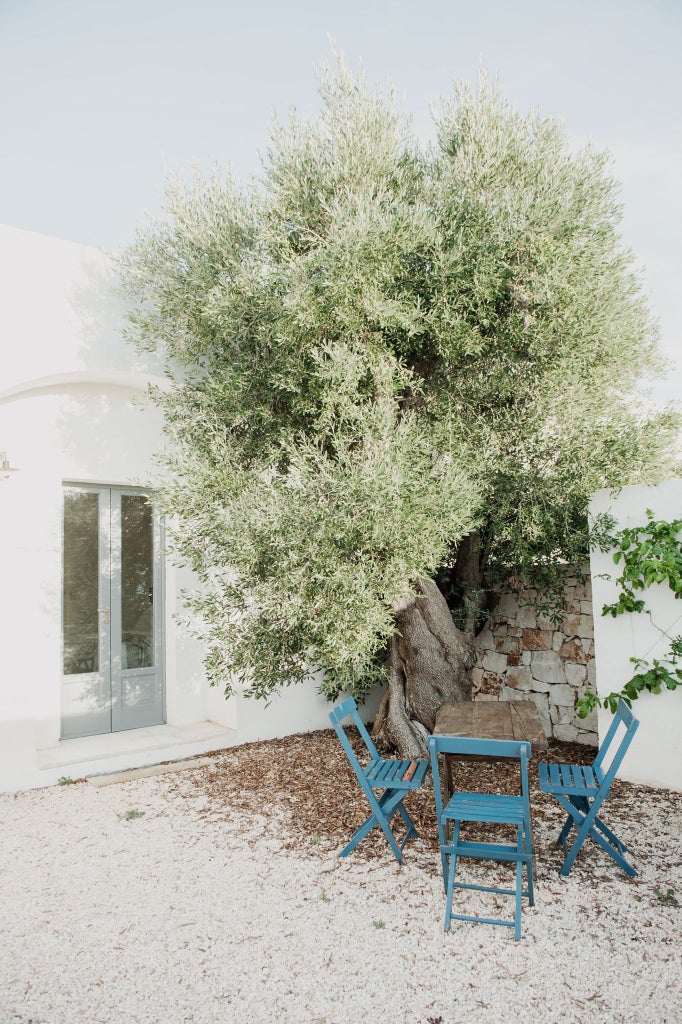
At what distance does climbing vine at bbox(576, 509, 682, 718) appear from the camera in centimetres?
501

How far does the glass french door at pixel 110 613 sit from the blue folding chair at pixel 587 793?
4.51 metres

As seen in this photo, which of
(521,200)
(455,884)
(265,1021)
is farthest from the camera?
(521,200)

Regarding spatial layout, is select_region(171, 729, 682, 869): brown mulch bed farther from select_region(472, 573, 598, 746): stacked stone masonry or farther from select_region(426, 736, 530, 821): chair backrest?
select_region(426, 736, 530, 821): chair backrest

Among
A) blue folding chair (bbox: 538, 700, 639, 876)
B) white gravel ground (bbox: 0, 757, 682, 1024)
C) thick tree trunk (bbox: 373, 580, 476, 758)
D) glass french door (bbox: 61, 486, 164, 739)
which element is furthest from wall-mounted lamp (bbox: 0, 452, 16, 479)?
blue folding chair (bbox: 538, 700, 639, 876)

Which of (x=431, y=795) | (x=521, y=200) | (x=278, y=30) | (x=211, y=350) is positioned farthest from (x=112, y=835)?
(x=278, y=30)

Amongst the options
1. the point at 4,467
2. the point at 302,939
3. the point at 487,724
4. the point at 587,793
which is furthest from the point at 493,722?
the point at 4,467

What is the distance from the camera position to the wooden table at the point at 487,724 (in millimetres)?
3748

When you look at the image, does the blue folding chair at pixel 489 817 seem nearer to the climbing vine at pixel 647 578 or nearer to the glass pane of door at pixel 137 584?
the climbing vine at pixel 647 578

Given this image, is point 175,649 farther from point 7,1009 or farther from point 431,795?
point 7,1009

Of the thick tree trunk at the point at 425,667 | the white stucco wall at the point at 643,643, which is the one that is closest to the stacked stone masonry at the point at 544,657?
the white stucco wall at the point at 643,643

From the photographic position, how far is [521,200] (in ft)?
16.6

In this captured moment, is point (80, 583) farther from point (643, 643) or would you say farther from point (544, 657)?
point (643, 643)

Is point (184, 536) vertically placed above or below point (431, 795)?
above

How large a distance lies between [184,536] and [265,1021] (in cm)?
385
